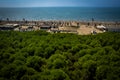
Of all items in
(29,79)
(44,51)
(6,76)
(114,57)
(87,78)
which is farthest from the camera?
(44,51)

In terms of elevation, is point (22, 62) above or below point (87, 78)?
above

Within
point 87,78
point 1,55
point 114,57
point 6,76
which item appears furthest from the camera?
point 1,55

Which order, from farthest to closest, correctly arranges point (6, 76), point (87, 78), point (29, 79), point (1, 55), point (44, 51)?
point (44, 51) < point (1, 55) < point (87, 78) < point (6, 76) < point (29, 79)

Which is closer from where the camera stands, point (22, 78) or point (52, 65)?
point (22, 78)

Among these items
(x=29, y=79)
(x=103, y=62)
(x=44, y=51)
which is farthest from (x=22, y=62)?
(x=103, y=62)

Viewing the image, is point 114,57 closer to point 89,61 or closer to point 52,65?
point 89,61

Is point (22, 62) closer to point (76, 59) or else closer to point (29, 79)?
point (29, 79)

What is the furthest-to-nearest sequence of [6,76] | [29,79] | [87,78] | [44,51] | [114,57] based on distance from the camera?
[44,51], [114,57], [87,78], [6,76], [29,79]

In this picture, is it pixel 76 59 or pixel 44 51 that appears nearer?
pixel 76 59

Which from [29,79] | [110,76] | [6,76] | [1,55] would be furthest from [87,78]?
[1,55]
